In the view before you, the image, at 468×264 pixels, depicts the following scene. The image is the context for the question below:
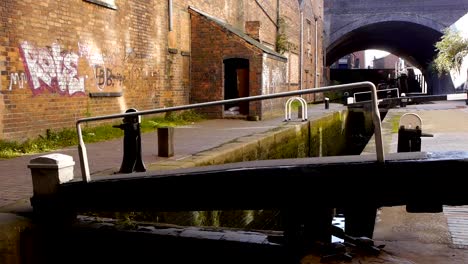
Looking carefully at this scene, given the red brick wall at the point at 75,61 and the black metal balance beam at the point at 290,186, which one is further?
the red brick wall at the point at 75,61

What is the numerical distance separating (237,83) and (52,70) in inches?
359

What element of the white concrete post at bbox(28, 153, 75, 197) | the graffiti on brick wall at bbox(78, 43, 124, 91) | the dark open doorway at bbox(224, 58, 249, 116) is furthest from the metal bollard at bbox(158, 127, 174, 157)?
the dark open doorway at bbox(224, 58, 249, 116)

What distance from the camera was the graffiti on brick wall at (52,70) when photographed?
320 inches

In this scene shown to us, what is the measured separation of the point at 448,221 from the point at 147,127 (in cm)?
888

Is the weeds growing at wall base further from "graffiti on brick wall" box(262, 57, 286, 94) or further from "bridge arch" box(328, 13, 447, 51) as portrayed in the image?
"bridge arch" box(328, 13, 447, 51)

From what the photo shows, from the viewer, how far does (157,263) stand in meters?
4.19

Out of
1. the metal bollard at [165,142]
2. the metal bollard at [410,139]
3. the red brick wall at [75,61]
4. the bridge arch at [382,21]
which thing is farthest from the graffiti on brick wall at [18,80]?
the bridge arch at [382,21]

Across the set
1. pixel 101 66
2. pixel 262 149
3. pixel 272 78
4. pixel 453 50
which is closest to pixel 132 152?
pixel 262 149

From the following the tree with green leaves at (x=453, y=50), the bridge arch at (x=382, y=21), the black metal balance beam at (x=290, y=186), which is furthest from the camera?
the bridge arch at (x=382, y=21)

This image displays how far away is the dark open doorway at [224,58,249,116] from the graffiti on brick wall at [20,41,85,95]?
19.0 feet

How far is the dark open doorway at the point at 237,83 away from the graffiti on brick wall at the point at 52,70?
5.78 meters

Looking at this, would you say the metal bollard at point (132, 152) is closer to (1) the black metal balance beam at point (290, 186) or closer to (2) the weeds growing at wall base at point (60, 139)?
(1) the black metal balance beam at point (290, 186)

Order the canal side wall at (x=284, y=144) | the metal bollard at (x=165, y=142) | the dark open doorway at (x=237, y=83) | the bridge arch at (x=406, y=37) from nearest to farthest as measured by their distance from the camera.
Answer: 1. the canal side wall at (x=284, y=144)
2. the metal bollard at (x=165, y=142)
3. the dark open doorway at (x=237, y=83)
4. the bridge arch at (x=406, y=37)

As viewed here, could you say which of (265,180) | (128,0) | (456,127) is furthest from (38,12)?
(456,127)
